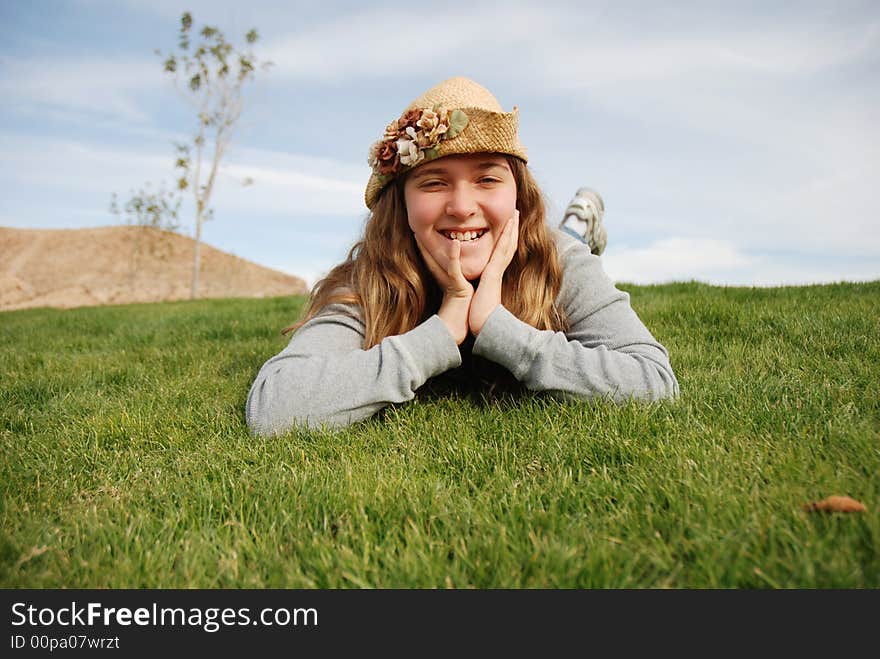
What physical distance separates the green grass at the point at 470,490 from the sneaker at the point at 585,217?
9.65 feet

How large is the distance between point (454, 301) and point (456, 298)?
0.06ft

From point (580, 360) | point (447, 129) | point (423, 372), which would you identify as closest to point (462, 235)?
point (447, 129)

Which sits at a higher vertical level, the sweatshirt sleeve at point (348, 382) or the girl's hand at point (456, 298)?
the girl's hand at point (456, 298)

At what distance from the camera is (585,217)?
20.6 feet

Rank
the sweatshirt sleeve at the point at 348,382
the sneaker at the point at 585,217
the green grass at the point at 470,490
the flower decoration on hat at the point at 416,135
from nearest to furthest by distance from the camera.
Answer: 1. the green grass at the point at 470,490
2. the sweatshirt sleeve at the point at 348,382
3. the flower decoration on hat at the point at 416,135
4. the sneaker at the point at 585,217

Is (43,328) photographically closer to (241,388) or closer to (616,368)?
(241,388)

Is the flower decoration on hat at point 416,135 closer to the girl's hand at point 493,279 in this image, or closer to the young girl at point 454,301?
the young girl at point 454,301

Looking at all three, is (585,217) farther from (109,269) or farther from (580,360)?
(109,269)

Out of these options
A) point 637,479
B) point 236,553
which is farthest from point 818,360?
point 236,553

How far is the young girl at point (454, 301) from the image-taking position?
8.65 ft

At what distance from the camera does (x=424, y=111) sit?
2.77m

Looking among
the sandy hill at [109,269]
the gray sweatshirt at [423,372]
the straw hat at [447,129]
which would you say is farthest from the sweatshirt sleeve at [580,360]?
the sandy hill at [109,269]
